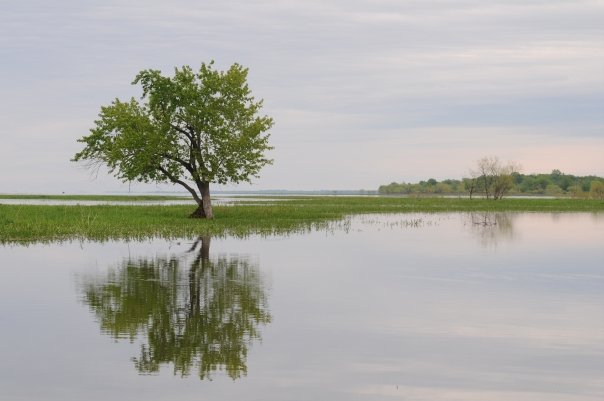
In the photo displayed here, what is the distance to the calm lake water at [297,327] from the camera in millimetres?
11797

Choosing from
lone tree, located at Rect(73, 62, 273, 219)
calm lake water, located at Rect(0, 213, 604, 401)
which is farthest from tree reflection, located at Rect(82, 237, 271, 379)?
lone tree, located at Rect(73, 62, 273, 219)

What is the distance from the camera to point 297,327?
1625 centimetres

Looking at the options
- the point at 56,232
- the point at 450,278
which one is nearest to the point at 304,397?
the point at 450,278

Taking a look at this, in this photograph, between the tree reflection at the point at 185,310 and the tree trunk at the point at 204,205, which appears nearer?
the tree reflection at the point at 185,310

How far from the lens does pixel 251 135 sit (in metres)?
57.8

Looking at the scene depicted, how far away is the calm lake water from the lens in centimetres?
1180

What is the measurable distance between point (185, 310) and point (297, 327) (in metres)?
3.41

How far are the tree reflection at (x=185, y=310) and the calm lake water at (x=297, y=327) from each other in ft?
0.19

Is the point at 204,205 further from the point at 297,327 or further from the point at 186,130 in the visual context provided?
the point at 297,327

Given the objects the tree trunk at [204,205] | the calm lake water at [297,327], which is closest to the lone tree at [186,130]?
the tree trunk at [204,205]

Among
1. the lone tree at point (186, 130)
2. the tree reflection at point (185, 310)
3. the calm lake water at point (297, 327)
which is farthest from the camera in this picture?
the lone tree at point (186, 130)

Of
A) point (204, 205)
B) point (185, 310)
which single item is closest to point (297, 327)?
point (185, 310)

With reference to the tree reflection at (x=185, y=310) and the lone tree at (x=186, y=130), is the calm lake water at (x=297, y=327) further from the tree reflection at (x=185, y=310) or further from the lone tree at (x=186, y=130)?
the lone tree at (x=186, y=130)

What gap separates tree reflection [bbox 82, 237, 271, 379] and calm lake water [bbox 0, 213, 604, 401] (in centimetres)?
6
